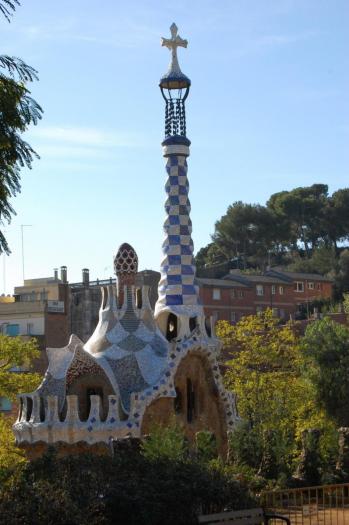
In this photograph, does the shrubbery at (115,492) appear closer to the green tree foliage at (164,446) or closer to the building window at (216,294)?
the green tree foliage at (164,446)

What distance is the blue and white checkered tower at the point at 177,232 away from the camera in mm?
23922

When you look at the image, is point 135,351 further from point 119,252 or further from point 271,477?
point 271,477

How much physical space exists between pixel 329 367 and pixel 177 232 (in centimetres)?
902

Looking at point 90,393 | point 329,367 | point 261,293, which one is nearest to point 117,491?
point 90,393

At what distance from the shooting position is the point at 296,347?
30953 millimetres

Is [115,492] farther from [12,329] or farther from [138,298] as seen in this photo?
[12,329]

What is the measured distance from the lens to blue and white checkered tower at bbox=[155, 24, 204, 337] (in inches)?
942

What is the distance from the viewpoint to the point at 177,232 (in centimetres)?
2439

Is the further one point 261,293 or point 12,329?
point 261,293

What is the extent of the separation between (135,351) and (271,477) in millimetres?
5225

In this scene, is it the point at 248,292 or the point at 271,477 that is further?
the point at 248,292

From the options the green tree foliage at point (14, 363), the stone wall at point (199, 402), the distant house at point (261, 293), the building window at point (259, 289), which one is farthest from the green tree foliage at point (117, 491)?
the building window at point (259, 289)

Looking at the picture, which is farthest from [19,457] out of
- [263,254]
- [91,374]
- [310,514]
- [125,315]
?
[263,254]

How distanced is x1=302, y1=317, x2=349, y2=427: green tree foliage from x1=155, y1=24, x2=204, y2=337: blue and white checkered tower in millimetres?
7981
